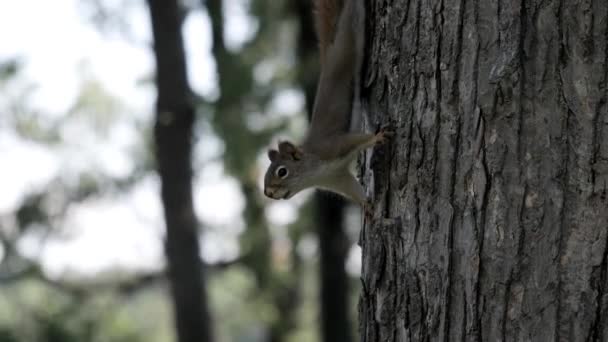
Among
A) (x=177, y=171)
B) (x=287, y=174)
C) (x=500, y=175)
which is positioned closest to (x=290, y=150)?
(x=287, y=174)

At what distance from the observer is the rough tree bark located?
5.78 feet

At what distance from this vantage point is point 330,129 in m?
3.19

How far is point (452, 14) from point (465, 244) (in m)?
0.51

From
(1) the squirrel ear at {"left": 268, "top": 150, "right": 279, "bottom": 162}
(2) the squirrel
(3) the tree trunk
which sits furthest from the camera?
(3) the tree trunk

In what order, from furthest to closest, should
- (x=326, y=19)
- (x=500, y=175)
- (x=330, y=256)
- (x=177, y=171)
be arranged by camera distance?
1. (x=330, y=256)
2. (x=177, y=171)
3. (x=326, y=19)
4. (x=500, y=175)

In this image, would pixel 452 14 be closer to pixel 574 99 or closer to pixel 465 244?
pixel 574 99

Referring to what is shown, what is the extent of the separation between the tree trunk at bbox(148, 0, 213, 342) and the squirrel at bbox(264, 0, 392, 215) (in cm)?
222

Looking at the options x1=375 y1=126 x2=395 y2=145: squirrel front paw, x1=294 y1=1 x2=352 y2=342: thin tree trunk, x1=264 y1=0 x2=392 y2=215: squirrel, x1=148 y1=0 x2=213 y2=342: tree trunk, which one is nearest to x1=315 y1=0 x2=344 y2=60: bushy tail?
x1=264 y1=0 x2=392 y2=215: squirrel

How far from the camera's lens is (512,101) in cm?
183

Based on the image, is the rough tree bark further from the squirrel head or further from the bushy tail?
the squirrel head

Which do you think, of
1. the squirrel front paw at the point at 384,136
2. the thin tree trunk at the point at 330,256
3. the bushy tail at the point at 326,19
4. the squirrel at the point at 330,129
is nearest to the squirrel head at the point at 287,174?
the squirrel at the point at 330,129

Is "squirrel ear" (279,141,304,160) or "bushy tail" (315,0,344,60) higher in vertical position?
"bushy tail" (315,0,344,60)

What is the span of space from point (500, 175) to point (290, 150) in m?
1.54

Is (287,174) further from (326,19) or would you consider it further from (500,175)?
(500,175)
